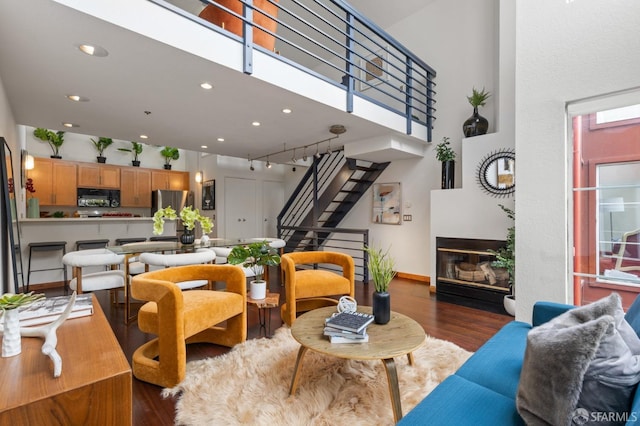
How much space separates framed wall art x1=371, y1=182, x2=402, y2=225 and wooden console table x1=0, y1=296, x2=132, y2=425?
4.86m

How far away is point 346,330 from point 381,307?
36 cm

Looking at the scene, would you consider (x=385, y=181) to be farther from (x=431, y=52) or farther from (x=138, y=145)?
(x=138, y=145)

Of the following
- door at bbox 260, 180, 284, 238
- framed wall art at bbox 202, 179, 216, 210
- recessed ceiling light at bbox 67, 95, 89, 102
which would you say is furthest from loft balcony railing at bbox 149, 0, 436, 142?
framed wall art at bbox 202, 179, 216, 210

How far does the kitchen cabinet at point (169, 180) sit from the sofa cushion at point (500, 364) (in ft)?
27.7

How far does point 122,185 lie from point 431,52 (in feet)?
24.9

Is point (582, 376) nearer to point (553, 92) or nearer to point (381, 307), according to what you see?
point (381, 307)

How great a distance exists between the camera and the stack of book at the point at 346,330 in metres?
1.72

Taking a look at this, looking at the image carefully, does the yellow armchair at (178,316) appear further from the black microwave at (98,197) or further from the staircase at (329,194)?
the black microwave at (98,197)

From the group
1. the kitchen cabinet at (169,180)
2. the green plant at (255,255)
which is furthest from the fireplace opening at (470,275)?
the kitchen cabinet at (169,180)

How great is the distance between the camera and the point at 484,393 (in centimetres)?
122

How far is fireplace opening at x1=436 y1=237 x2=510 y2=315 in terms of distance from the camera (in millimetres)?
3668

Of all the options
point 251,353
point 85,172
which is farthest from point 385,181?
point 85,172

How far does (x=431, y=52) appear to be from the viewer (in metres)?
5.07

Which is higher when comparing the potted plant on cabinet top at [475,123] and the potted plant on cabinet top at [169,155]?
the potted plant on cabinet top at [169,155]
